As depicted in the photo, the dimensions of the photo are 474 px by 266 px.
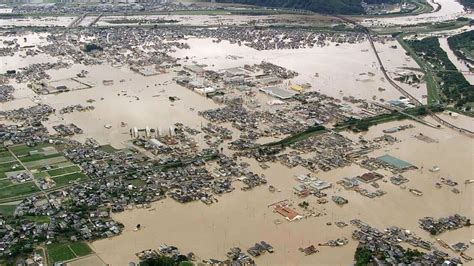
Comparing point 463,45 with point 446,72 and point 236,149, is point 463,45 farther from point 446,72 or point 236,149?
point 236,149

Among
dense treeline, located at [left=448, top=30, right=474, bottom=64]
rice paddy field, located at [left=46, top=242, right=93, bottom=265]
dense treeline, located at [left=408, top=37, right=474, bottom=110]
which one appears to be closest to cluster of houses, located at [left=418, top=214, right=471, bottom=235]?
rice paddy field, located at [left=46, top=242, right=93, bottom=265]

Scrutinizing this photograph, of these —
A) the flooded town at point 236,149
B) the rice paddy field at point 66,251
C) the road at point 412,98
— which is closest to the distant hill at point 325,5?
the road at point 412,98

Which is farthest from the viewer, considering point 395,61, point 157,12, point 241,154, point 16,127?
point 157,12

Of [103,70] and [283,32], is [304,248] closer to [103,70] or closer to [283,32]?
[103,70]

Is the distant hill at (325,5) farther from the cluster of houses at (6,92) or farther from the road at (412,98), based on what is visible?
the cluster of houses at (6,92)

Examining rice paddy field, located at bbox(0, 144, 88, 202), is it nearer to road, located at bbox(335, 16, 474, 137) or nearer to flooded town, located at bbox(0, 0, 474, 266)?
flooded town, located at bbox(0, 0, 474, 266)

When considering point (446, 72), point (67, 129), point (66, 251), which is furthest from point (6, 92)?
point (446, 72)

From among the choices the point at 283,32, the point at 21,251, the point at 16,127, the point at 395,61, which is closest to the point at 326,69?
the point at 395,61
